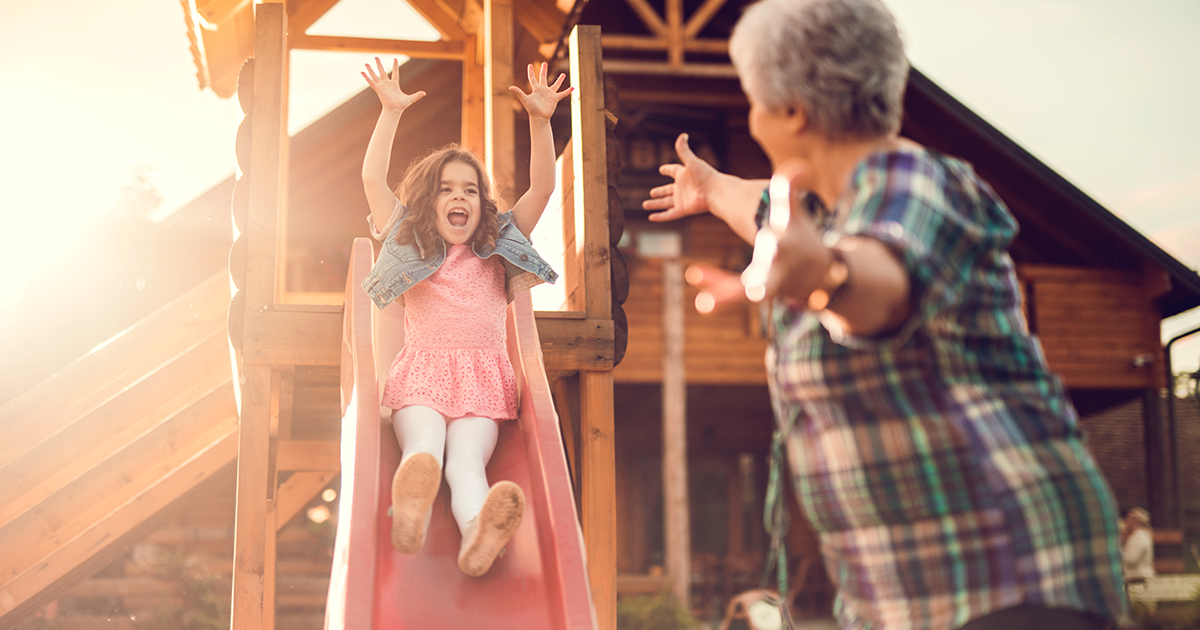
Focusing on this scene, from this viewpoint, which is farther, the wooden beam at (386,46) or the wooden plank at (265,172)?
the wooden beam at (386,46)

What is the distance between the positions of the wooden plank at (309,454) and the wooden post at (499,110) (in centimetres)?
179

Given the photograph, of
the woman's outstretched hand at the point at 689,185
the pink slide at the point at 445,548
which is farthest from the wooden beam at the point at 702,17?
the woman's outstretched hand at the point at 689,185

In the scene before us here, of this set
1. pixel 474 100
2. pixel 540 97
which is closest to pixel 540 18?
pixel 474 100

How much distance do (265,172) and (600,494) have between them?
180cm

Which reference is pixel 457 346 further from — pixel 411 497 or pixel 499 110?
pixel 499 110

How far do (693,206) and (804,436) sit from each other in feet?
2.34

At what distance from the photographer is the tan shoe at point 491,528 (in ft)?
7.82

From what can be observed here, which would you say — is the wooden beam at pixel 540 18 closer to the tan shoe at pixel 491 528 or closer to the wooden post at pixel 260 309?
the wooden post at pixel 260 309

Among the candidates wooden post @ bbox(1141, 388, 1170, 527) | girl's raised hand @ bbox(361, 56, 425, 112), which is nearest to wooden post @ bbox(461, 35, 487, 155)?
girl's raised hand @ bbox(361, 56, 425, 112)

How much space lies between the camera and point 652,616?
27.5 feet

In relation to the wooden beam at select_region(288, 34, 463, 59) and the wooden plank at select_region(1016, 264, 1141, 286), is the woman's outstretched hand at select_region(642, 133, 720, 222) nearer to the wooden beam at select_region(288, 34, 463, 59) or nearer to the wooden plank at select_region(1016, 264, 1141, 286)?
the wooden beam at select_region(288, 34, 463, 59)

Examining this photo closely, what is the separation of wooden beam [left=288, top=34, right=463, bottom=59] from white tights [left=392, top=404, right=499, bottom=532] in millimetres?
4024

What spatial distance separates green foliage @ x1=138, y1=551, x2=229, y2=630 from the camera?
6.75m

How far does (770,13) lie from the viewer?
1203 millimetres
